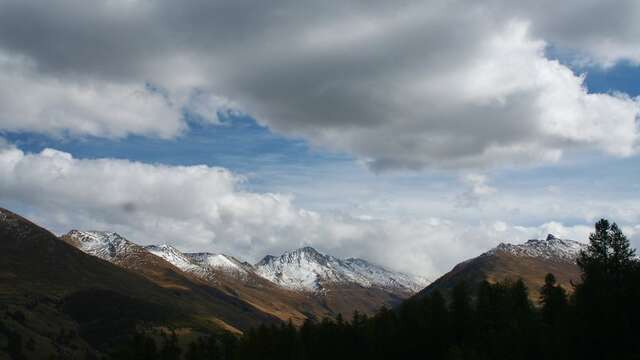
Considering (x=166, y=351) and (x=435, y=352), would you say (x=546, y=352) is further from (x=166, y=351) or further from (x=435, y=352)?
(x=166, y=351)

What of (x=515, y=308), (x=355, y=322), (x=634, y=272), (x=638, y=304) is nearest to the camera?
(x=638, y=304)

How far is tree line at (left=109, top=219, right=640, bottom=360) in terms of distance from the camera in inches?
2968

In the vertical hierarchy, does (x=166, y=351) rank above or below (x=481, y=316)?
below

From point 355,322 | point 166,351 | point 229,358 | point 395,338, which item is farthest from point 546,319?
point 166,351

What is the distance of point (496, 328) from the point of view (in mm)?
102188

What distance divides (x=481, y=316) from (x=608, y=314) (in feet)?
106

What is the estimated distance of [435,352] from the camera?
347 feet

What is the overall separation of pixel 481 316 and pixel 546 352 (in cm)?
2762

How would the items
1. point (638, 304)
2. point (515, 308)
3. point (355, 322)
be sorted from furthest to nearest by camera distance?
1. point (355, 322)
2. point (515, 308)
3. point (638, 304)

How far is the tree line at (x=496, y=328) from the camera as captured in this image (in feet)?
247

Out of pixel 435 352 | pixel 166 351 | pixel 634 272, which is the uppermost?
pixel 634 272

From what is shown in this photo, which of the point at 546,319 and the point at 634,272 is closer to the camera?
the point at 634,272

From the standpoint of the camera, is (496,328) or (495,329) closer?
(495,329)

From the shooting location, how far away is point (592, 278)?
3354 inches
